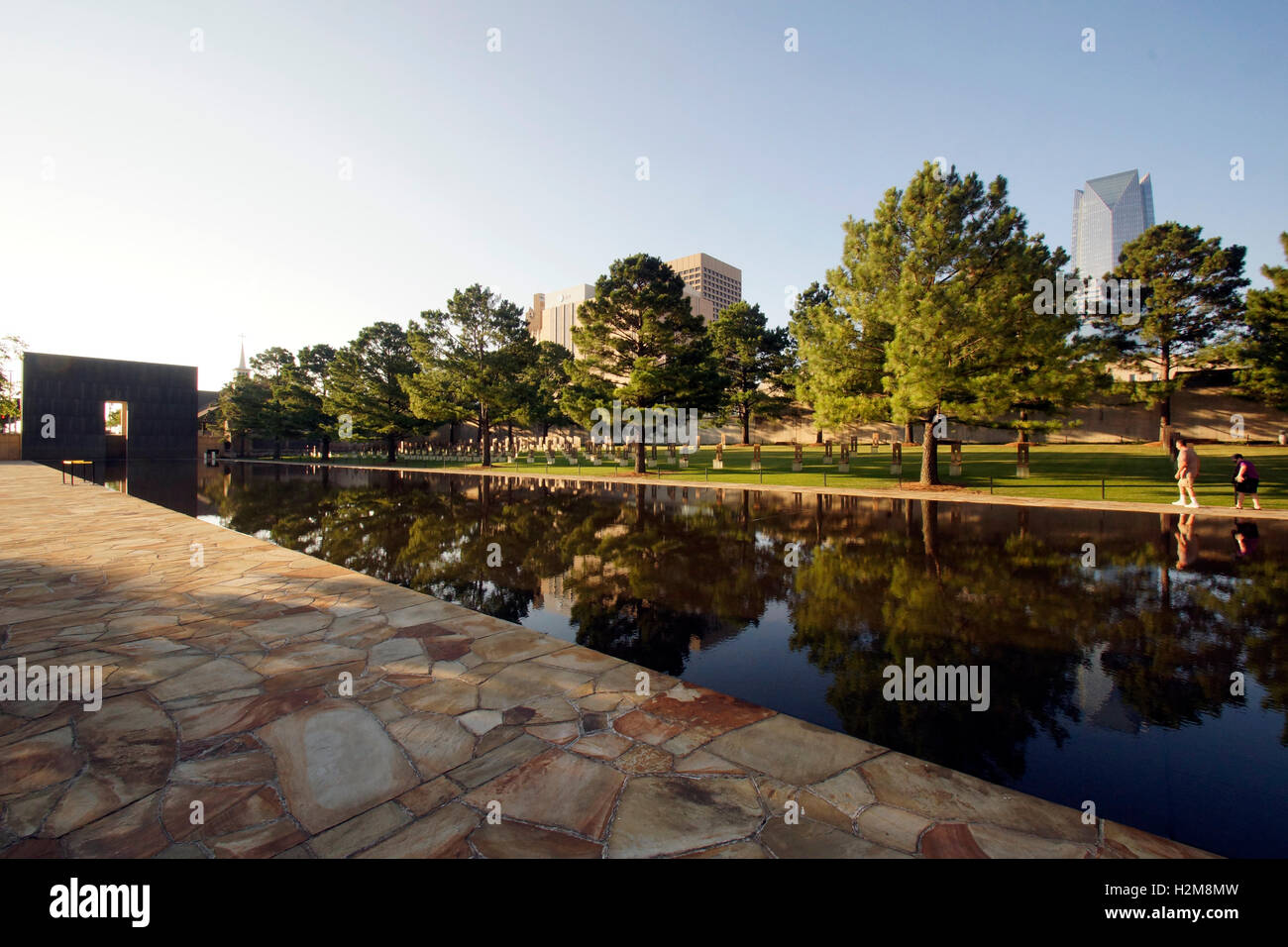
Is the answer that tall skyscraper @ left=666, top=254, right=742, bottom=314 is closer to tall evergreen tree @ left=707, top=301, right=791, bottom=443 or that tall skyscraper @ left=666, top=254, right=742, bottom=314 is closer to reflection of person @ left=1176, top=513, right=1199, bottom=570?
tall evergreen tree @ left=707, top=301, right=791, bottom=443

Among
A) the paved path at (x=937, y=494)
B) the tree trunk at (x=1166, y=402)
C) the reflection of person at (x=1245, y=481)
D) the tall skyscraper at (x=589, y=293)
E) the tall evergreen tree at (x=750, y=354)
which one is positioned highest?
the tall skyscraper at (x=589, y=293)

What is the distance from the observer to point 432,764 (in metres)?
3.29

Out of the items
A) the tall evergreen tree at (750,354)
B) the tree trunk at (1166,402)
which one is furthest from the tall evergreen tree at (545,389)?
the tree trunk at (1166,402)

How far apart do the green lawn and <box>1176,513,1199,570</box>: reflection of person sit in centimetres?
448

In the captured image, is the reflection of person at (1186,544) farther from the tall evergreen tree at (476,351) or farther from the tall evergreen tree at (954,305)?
the tall evergreen tree at (476,351)

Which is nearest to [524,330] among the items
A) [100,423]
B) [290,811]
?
[290,811]

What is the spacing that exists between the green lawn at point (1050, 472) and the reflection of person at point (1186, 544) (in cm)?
448

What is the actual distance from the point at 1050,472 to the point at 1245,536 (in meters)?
14.7

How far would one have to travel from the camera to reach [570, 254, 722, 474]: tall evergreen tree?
2812 cm

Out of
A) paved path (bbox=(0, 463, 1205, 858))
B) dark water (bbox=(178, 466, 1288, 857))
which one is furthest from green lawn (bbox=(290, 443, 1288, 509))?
paved path (bbox=(0, 463, 1205, 858))

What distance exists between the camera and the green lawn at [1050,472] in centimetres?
1930

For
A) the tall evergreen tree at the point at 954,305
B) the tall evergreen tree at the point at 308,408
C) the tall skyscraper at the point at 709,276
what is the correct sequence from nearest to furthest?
the tall evergreen tree at the point at 954,305 < the tall evergreen tree at the point at 308,408 < the tall skyscraper at the point at 709,276

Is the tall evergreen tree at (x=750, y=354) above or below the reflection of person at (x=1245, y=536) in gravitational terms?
above
